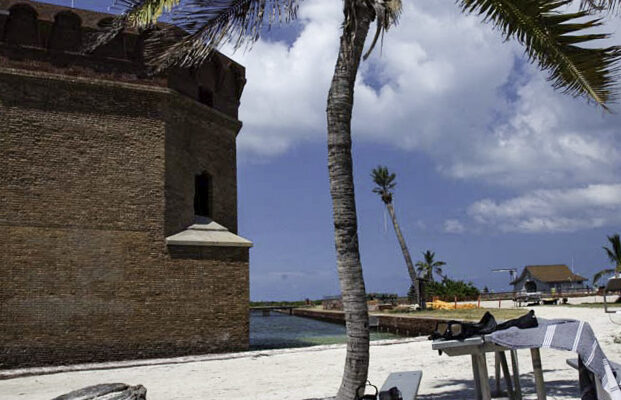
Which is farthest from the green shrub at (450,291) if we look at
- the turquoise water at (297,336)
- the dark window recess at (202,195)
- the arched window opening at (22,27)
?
the arched window opening at (22,27)

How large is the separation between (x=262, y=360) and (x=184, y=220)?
16.0 ft

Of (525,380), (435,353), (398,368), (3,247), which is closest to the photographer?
(525,380)

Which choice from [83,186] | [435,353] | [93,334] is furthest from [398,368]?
[83,186]

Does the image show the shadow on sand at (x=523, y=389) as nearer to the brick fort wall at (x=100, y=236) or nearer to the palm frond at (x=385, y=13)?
the palm frond at (x=385, y=13)

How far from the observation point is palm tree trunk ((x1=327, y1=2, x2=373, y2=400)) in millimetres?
6625

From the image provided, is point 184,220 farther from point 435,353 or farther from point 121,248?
point 435,353

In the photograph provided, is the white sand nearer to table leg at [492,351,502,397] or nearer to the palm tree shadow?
the palm tree shadow

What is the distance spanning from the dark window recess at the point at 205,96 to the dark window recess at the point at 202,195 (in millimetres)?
2285

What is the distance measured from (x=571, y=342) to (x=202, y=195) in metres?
14.4

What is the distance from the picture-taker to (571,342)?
17.4 ft

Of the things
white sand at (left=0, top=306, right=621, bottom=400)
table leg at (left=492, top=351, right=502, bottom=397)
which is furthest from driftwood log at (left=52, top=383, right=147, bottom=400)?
table leg at (left=492, top=351, right=502, bottom=397)

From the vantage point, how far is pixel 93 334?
1485 centimetres

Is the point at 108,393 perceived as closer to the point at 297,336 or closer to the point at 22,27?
the point at 22,27

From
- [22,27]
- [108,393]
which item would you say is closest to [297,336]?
[22,27]
